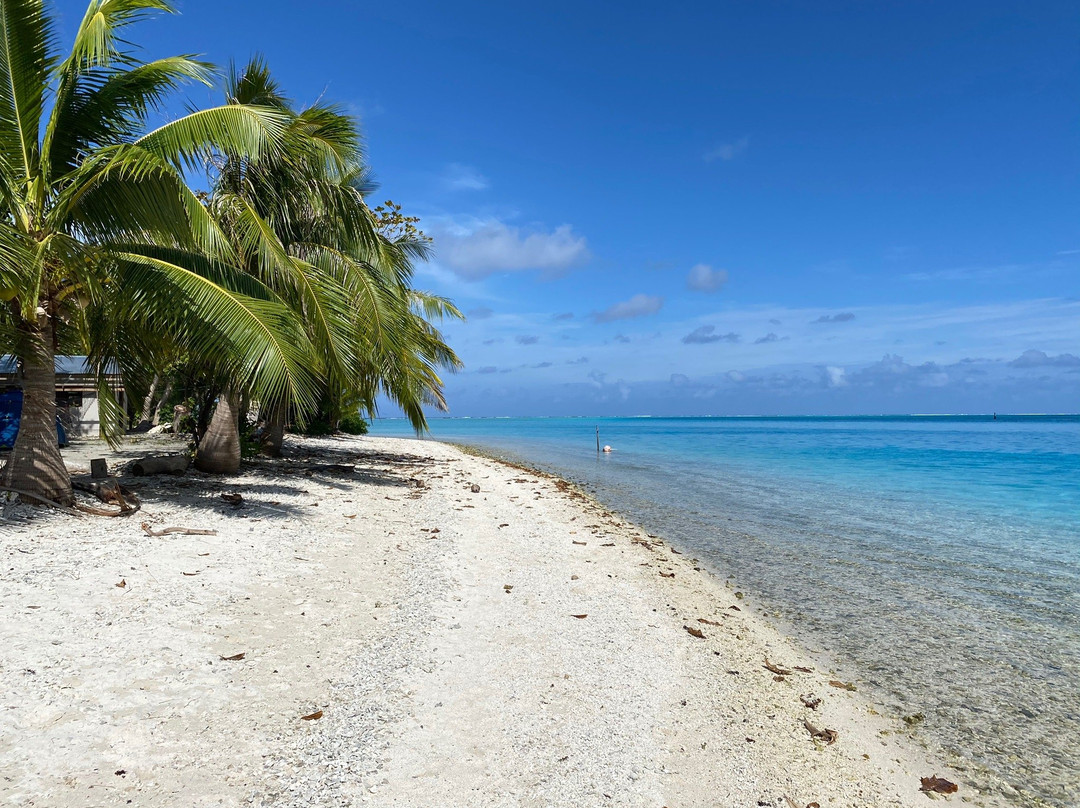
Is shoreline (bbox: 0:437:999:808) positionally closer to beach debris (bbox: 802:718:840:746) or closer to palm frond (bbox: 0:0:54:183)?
beach debris (bbox: 802:718:840:746)

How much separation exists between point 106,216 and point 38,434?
2.69 meters

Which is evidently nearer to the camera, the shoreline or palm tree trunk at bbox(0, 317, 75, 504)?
the shoreline

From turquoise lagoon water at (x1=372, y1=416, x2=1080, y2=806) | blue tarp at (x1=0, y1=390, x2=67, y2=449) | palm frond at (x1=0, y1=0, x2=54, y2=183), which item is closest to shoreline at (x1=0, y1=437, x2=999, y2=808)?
turquoise lagoon water at (x1=372, y1=416, x2=1080, y2=806)

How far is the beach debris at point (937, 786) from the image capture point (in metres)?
3.18

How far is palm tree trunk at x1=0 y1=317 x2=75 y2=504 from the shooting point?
6.56m

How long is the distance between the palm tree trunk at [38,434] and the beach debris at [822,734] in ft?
26.0

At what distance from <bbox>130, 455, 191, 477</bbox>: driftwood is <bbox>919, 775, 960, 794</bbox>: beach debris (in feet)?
35.7

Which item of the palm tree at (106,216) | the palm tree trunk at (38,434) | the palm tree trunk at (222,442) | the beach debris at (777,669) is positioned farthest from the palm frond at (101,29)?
the beach debris at (777,669)

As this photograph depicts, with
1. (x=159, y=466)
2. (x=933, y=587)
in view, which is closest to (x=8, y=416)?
(x=159, y=466)

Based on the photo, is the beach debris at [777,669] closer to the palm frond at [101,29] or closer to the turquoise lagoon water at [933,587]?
the turquoise lagoon water at [933,587]

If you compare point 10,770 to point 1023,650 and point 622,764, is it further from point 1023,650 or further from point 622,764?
point 1023,650

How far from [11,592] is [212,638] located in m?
1.61

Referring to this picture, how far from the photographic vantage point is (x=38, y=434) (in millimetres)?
6691

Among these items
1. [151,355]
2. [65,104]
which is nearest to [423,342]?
[151,355]
